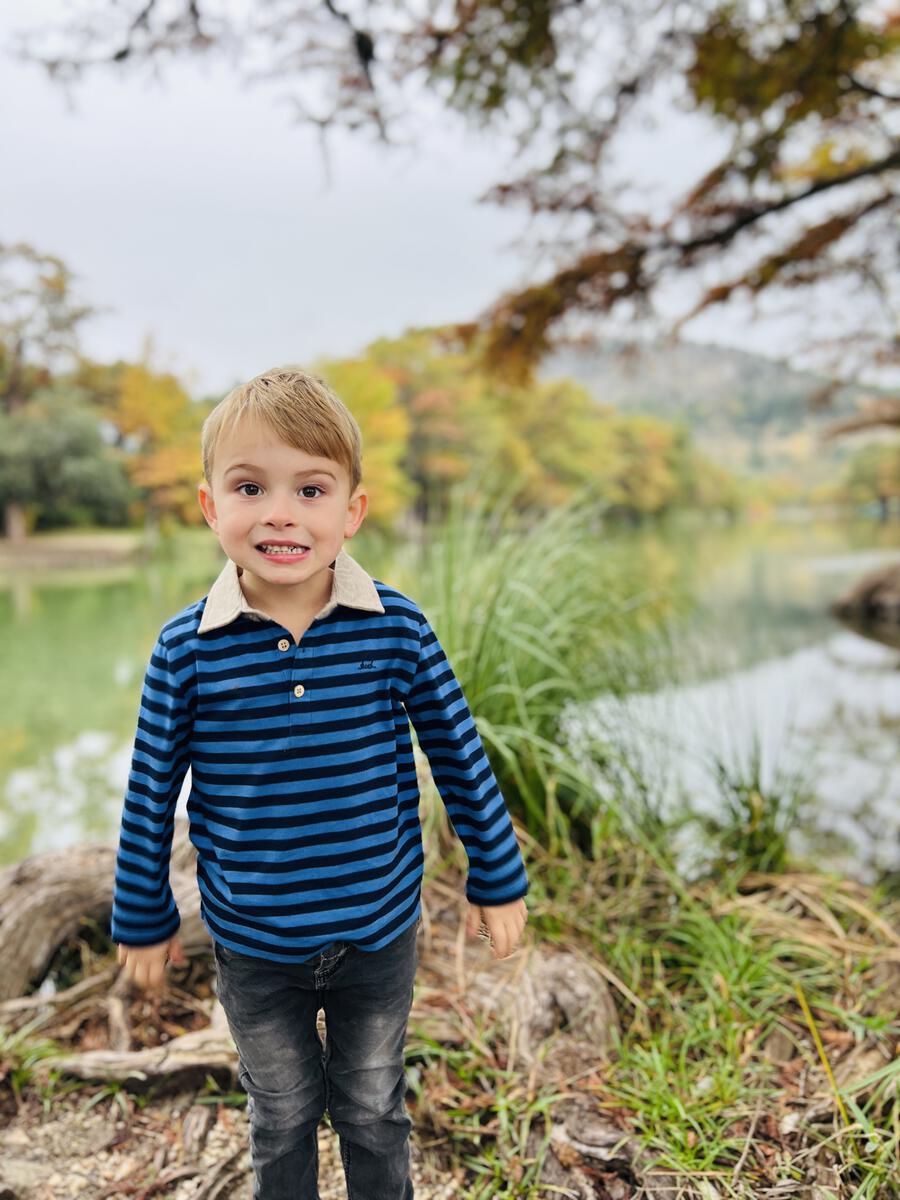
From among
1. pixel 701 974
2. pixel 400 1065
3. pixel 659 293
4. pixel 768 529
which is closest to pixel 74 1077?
pixel 400 1065

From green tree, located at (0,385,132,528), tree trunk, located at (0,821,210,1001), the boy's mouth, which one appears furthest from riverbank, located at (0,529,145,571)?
the boy's mouth

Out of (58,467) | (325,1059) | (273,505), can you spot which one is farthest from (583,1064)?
(58,467)

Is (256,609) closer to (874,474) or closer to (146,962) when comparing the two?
(146,962)

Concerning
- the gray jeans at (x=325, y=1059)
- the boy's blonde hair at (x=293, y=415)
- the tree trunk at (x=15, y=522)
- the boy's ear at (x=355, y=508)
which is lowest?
the tree trunk at (x=15, y=522)

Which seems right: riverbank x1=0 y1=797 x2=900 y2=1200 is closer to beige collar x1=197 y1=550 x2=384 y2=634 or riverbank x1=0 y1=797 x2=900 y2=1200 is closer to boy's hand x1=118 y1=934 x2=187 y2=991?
boy's hand x1=118 y1=934 x2=187 y2=991

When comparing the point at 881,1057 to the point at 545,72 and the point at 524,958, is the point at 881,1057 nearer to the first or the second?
the point at 524,958

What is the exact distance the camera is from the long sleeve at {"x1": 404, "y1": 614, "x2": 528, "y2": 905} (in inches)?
36.9

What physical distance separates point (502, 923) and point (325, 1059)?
28 centimetres

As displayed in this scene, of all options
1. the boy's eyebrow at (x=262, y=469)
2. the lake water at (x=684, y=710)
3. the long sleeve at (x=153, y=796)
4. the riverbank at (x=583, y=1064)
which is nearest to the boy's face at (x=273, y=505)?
the boy's eyebrow at (x=262, y=469)

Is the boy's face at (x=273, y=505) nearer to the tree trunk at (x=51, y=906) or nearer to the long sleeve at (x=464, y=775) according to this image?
the long sleeve at (x=464, y=775)

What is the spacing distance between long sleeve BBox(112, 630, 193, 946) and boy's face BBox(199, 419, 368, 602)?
0.14 metres

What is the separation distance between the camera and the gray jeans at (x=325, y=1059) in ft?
3.01

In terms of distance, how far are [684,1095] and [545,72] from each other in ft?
13.1

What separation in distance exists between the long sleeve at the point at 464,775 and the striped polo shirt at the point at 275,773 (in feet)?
0.08
